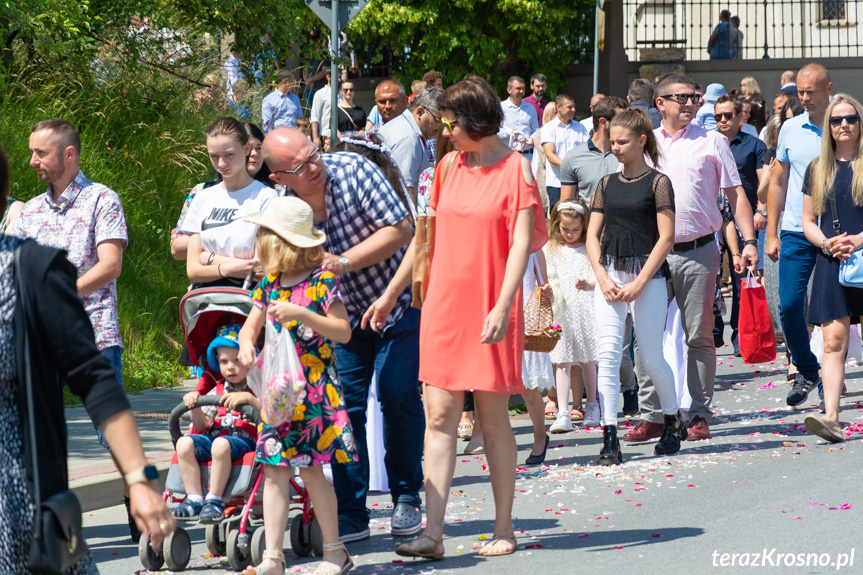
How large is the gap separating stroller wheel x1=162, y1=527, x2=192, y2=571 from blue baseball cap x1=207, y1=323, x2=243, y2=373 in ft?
2.75

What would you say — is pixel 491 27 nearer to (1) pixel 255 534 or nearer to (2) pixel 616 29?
(2) pixel 616 29

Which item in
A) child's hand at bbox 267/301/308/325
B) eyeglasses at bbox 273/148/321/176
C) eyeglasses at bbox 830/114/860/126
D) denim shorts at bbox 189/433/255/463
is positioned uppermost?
eyeglasses at bbox 830/114/860/126

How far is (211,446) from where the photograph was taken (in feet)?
19.0

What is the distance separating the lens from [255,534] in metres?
5.53

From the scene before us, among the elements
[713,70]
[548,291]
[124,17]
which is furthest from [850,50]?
[548,291]

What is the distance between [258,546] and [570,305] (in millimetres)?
4332

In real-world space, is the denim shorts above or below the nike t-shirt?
below

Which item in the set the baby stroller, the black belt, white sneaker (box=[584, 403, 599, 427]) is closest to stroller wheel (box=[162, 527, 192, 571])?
the baby stroller

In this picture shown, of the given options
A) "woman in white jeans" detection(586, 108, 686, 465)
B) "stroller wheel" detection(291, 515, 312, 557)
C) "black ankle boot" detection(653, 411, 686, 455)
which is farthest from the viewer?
"black ankle boot" detection(653, 411, 686, 455)

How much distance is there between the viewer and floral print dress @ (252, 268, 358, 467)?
17.0ft

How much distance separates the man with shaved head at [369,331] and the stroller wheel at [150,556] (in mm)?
890

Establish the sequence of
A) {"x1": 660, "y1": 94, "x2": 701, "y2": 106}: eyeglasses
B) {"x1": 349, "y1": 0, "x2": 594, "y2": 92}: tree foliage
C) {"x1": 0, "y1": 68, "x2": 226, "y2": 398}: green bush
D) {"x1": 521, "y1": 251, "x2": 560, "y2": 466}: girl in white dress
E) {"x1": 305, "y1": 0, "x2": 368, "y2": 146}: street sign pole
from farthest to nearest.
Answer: {"x1": 349, "y1": 0, "x2": 594, "y2": 92}: tree foliage < {"x1": 305, "y1": 0, "x2": 368, "y2": 146}: street sign pole < {"x1": 0, "y1": 68, "x2": 226, "y2": 398}: green bush < {"x1": 660, "y1": 94, "x2": 701, "y2": 106}: eyeglasses < {"x1": 521, "y1": 251, "x2": 560, "y2": 466}: girl in white dress

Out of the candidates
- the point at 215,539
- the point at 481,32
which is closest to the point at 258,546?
the point at 215,539

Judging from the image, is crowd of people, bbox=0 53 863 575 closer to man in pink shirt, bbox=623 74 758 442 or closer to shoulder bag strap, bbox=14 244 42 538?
man in pink shirt, bbox=623 74 758 442
